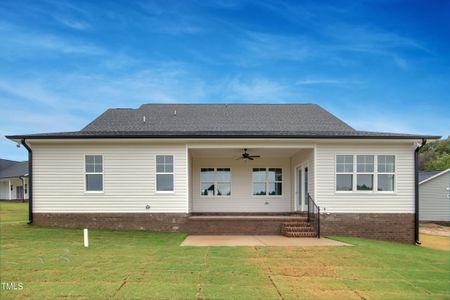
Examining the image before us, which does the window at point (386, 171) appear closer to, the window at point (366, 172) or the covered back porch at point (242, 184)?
the window at point (366, 172)

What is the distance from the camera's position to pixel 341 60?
19531mm

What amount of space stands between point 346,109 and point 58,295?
2548cm

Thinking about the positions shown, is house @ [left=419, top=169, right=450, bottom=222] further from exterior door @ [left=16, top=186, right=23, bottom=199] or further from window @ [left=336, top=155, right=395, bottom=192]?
exterior door @ [left=16, top=186, right=23, bottom=199]

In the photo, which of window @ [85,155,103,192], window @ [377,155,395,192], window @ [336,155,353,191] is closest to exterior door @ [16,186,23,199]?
window @ [85,155,103,192]

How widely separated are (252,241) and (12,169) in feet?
125

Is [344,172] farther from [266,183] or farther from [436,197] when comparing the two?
[436,197]

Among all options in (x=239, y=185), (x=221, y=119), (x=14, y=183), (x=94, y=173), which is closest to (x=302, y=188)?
(x=239, y=185)

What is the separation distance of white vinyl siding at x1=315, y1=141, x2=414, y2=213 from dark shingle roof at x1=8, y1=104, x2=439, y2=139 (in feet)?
5.02

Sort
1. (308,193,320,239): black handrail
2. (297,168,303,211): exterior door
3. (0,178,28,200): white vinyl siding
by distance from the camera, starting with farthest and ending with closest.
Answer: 1. (0,178,28,200): white vinyl siding
2. (297,168,303,211): exterior door
3. (308,193,320,239): black handrail

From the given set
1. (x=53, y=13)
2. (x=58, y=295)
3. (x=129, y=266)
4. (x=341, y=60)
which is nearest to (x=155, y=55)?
(x=53, y=13)

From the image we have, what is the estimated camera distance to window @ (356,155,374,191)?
1316 cm

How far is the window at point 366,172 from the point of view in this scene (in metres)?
13.1

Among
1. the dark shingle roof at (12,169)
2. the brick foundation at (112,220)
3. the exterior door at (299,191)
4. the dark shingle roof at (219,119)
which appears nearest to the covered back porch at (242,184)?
the exterior door at (299,191)

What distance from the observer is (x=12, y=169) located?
39.9 m
